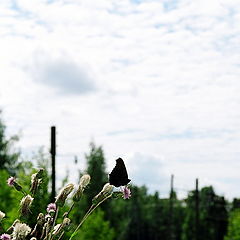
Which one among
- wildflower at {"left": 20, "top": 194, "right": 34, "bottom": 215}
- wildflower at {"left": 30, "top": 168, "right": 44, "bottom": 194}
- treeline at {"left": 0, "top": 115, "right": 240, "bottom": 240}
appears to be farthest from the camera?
treeline at {"left": 0, "top": 115, "right": 240, "bottom": 240}

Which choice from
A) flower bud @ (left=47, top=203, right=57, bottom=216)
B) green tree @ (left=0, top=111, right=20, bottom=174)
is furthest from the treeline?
flower bud @ (left=47, top=203, right=57, bottom=216)

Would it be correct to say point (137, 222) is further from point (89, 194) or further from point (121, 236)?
point (89, 194)

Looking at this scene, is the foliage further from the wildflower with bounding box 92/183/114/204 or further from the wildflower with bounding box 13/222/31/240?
the wildflower with bounding box 13/222/31/240

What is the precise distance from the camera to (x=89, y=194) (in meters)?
48.1

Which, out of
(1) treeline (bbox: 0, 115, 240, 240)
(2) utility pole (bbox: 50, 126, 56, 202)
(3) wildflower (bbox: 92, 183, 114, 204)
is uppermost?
(1) treeline (bbox: 0, 115, 240, 240)

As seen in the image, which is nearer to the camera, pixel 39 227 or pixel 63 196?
pixel 63 196

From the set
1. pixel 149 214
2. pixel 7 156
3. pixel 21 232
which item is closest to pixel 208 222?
pixel 149 214

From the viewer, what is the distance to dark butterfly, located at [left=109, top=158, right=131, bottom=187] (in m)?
3.76

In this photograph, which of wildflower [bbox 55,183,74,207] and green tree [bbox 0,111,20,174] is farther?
green tree [bbox 0,111,20,174]

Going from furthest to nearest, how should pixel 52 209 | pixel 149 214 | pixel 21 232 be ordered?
pixel 149 214 → pixel 52 209 → pixel 21 232

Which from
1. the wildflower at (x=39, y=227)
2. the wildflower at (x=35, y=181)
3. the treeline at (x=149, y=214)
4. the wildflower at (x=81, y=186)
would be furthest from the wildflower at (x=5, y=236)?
the treeline at (x=149, y=214)

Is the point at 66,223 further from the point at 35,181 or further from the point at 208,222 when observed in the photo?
the point at 208,222

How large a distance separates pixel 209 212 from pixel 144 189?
27128 mm

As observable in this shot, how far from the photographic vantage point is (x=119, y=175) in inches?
149
